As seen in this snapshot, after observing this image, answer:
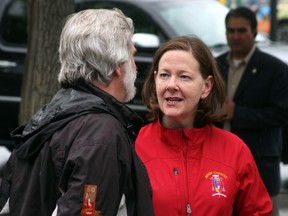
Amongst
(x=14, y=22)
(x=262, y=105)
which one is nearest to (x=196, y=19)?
(x=14, y=22)

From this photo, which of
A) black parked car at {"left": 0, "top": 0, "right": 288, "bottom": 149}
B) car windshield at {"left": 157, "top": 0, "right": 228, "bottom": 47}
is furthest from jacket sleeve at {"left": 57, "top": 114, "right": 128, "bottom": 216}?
car windshield at {"left": 157, "top": 0, "right": 228, "bottom": 47}

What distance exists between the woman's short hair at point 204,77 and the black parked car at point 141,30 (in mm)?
4616

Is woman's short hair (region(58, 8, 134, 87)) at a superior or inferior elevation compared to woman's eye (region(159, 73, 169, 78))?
superior

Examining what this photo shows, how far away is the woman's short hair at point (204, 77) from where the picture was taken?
11.3 feet

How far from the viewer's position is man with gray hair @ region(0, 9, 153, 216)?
2.74 metres

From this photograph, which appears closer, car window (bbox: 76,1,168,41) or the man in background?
the man in background

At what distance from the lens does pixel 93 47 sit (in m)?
2.89

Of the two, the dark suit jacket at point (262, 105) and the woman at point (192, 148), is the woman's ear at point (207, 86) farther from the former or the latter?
the dark suit jacket at point (262, 105)

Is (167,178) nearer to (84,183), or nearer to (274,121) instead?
(84,183)

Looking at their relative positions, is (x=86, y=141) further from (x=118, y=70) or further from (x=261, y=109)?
(x=261, y=109)

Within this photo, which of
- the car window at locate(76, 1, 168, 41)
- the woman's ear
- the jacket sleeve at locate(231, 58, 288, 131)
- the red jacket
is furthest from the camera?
the car window at locate(76, 1, 168, 41)

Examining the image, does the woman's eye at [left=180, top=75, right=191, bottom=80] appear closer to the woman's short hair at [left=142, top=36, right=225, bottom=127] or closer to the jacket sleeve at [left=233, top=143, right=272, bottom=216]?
the woman's short hair at [left=142, top=36, right=225, bottom=127]

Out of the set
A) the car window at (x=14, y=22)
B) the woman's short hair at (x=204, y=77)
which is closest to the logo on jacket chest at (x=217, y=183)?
the woman's short hair at (x=204, y=77)

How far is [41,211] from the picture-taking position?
2859 mm
